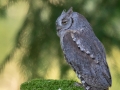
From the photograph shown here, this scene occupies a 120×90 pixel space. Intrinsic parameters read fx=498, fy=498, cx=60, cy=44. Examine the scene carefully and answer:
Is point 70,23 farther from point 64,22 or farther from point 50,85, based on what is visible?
point 50,85

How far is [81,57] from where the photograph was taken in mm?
2869

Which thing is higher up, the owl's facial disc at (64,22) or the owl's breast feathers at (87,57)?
the owl's facial disc at (64,22)

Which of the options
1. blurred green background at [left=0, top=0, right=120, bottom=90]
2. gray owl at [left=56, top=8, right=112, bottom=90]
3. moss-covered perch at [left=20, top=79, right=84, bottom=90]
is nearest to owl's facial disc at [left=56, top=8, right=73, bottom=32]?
gray owl at [left=56, top=8, right=112, bottom=90]

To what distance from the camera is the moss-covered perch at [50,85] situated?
10.1 feet

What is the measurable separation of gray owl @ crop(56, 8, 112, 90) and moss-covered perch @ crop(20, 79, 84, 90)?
0.82 ft

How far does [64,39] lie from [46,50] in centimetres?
65

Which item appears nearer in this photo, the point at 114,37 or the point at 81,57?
the point at 81,57

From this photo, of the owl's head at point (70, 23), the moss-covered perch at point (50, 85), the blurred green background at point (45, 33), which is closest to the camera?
the owl's head at point (70, 23)

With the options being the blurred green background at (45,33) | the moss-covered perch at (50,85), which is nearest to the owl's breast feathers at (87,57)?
the moss-covered perch at (50,85)

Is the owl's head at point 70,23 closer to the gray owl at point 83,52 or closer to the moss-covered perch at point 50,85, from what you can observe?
the gray owl at point 83,52

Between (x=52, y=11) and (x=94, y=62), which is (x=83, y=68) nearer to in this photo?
(x=94, y=62)

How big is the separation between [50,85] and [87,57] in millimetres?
412

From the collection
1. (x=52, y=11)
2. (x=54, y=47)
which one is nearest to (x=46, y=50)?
(x=54, y=47)

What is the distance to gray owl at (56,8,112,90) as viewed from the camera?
2789mm
